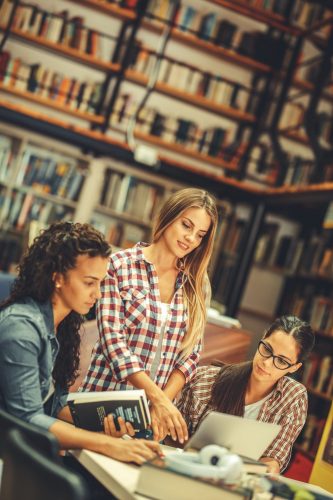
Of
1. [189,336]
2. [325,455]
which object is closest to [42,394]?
[189,336]

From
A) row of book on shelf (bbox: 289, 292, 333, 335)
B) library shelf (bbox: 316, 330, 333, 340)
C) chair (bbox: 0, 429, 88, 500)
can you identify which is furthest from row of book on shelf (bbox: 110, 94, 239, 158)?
chair (bbox: 0, 429, 88, 500)

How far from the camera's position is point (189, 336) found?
206 centimetres

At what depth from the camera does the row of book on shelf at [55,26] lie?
564 cm

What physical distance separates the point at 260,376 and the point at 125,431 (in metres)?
0.61

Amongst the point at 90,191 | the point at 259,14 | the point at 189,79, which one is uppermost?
the point at 259,14

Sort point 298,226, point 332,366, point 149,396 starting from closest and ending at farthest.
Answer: point 149,396 < point 332,366 < point 298,226

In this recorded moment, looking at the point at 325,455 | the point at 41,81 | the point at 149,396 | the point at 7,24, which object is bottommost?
the point at 325,455

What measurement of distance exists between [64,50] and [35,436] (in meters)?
5.09

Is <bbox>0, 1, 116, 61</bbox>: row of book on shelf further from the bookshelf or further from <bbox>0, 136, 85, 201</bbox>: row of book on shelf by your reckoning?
<bbox>0, 136, 85, 201</bbox>: row of book on shelf

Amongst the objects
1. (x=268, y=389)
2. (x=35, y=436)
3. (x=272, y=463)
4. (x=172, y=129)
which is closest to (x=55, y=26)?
(x=172, y=129)

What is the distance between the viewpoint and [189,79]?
6.10 metres

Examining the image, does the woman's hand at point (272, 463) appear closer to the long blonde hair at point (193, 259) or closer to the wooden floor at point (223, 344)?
the long blonde hair at point (193, 259)

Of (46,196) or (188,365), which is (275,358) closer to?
(188,365)

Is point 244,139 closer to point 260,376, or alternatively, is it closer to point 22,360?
point 260,376
